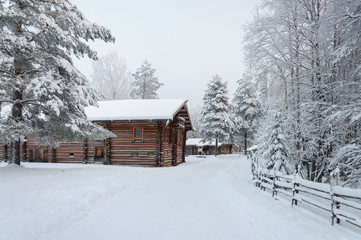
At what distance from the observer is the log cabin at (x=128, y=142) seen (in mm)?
18109

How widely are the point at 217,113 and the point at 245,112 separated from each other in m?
5.55

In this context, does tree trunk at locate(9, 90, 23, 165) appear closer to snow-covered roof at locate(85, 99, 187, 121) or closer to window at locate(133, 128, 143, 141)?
snow-covered roof at locate(85, 99, 187, 121)

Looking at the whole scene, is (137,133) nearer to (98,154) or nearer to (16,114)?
(98,154)

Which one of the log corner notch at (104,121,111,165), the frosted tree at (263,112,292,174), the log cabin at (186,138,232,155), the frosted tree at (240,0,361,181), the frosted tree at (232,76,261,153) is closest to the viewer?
the frosted tree at (240,0,361,181)

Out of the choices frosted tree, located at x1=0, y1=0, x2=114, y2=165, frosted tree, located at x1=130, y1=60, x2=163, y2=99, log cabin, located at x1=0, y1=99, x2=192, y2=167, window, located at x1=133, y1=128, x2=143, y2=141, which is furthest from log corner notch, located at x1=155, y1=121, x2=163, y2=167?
frosted tree, located at x1=130, y1=60, x2=163, y2=99

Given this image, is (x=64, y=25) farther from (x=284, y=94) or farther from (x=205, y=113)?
(x=205, y=113)

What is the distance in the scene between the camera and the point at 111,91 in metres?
40.6

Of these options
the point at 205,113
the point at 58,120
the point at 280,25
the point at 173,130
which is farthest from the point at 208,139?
the point at 58,120

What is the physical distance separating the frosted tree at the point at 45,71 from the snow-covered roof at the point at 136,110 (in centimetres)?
604

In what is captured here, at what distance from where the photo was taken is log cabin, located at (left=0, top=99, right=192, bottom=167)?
18.1 metres

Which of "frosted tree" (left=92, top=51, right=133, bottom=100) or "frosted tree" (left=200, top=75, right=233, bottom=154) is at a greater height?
"frosted tree" (left=92, top=51, right=133, bottom=100)

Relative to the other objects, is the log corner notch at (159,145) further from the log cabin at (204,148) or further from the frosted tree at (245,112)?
the log cabin at (204,148)

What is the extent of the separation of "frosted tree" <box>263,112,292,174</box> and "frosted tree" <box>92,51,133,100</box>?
34.2 m

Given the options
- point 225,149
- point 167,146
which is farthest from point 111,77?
point 225,149
